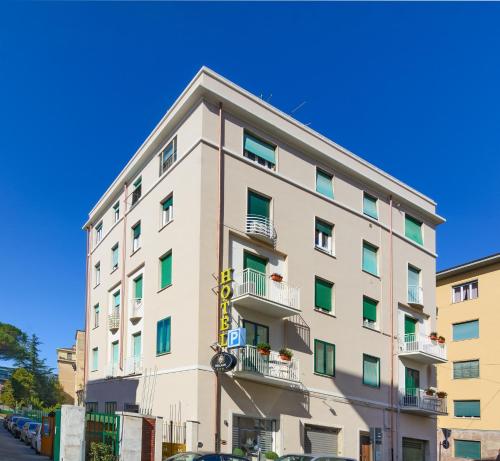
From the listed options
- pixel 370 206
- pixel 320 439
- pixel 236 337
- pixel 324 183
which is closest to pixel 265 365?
pixel 236 337

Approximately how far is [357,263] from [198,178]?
8.86 metres

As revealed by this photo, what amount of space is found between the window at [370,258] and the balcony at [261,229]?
607 cm

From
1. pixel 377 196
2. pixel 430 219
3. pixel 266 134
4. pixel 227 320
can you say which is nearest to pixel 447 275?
pixel 430 219

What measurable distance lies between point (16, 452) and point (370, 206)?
709 inches

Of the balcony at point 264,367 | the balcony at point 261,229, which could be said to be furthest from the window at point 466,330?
the balcony at point 261,229

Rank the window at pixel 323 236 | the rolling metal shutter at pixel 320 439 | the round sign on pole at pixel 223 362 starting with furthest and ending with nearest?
1. the window at pixel 323 236
2. the rolling metal shutter at pixel 320 439
3. the round sign on pole at pixel 223 362

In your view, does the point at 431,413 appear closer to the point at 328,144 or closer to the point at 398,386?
the point at 398,386

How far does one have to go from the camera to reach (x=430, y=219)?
106 ft

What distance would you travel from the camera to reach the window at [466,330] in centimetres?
3953

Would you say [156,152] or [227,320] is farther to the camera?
[156,152]

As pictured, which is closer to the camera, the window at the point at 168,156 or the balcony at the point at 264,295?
the balcony at the point at 264,295

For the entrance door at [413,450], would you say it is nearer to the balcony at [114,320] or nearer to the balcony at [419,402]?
the balcony at [419,402]

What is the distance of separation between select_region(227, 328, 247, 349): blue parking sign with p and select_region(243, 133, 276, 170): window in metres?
7.12

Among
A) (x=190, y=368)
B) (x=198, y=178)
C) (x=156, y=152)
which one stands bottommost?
(x=190, y=368)
